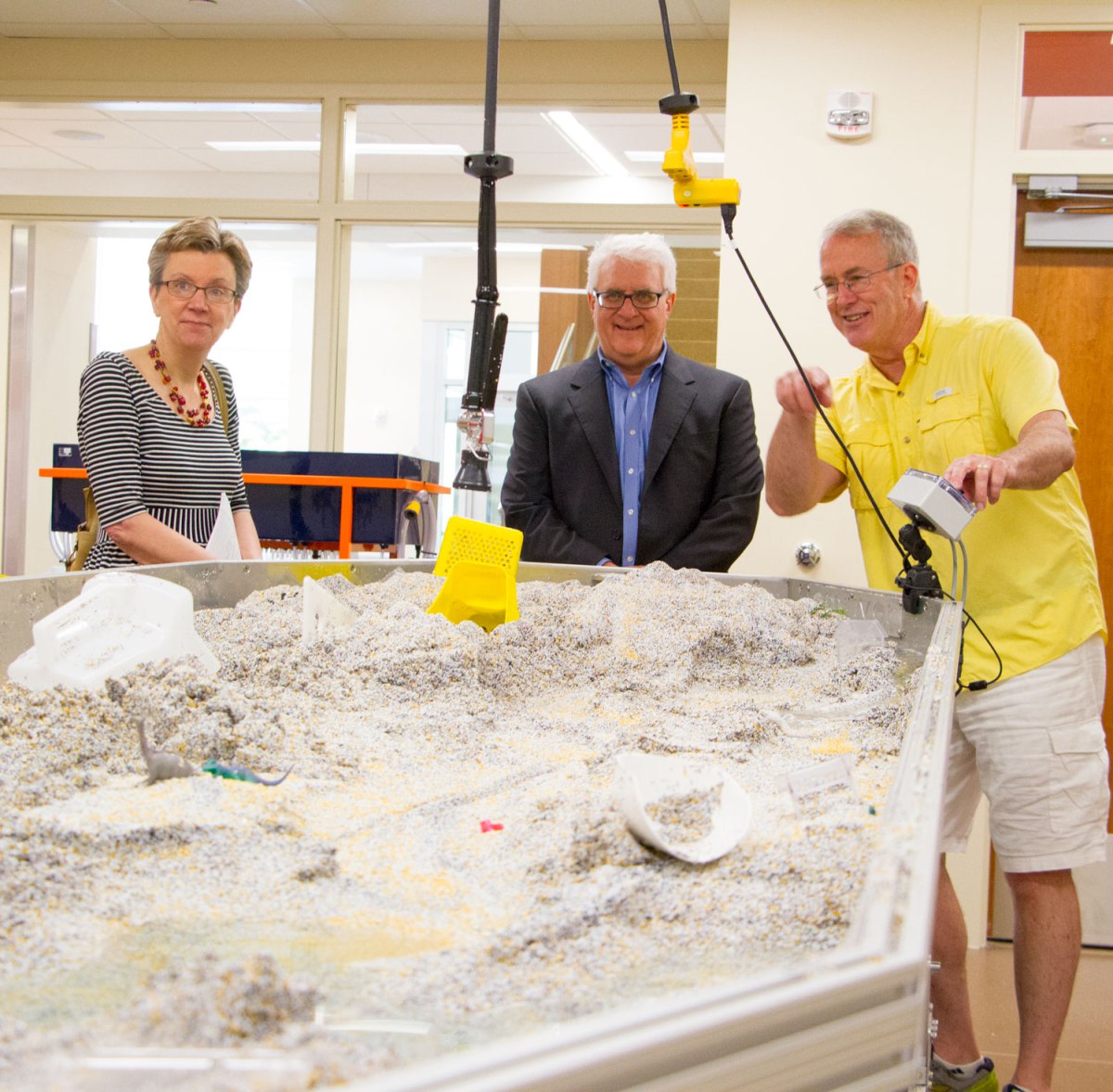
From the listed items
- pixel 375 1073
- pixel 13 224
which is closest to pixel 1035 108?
pixel 375 1073

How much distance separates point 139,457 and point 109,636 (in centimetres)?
89

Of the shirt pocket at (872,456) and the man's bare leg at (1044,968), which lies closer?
the man's bare leg at (1044,968)

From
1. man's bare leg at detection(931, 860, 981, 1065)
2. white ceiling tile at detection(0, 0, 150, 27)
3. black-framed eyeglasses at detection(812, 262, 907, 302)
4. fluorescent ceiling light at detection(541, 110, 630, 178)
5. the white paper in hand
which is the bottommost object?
man's bare leg at detection(931, 860, 981, 1065)

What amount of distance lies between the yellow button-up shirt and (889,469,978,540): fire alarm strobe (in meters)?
0.42

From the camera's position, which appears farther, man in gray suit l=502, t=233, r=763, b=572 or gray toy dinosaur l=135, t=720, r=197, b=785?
man in gray suit l=502, t=233, r=763, b=572

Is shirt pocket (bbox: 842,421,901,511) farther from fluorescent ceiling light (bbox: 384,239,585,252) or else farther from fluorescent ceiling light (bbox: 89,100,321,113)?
fluorescent ceiling light (bbox: 89,100,321,113)

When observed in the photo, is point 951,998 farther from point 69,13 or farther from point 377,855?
point 69,13

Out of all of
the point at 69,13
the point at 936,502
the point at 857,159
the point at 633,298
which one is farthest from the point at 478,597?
the point at 69,13

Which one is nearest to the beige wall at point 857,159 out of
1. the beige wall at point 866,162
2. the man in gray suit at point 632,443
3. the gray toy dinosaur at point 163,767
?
the beige wall at point 866,162

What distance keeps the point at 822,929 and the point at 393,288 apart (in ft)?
20.3

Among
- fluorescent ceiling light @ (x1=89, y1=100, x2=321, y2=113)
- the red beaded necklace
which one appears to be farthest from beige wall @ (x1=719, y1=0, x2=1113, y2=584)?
fluorescent ceiling light @ (x1=89, y1=100, x2=321, y2=113)

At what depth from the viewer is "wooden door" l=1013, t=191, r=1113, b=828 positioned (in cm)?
347

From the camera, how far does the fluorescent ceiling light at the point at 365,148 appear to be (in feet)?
15.8

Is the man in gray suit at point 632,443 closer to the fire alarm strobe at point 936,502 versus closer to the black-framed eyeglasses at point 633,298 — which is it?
the black-framed eyeglasses at point 633,298
